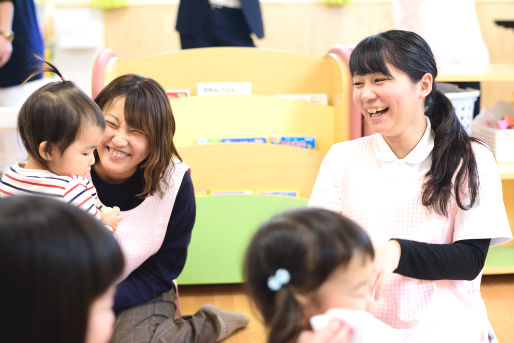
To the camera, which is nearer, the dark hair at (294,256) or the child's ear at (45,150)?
the dark hair at (294,256)

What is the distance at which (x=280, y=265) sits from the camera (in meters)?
0.94

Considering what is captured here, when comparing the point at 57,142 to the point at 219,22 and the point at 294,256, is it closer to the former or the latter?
the point at 294,256

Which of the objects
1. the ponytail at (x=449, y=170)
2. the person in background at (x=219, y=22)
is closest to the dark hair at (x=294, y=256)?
the ponytail at (x=449, y=170)

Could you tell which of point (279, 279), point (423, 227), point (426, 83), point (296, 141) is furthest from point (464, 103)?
point (279, 279)

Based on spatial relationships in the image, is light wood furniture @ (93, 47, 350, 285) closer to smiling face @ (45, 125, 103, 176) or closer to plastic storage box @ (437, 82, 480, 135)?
plastic storage box @ (437, 82, 480, 135)

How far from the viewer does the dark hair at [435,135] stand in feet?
4.66

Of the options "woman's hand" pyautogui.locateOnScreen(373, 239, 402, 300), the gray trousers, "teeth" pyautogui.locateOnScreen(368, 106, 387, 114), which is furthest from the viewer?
the gray trousers

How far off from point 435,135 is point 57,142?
2.62 ft

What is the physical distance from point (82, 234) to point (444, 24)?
2217mm

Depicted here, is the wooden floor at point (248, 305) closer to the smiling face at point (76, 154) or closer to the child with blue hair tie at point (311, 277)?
the smiling face at point (76, 154)

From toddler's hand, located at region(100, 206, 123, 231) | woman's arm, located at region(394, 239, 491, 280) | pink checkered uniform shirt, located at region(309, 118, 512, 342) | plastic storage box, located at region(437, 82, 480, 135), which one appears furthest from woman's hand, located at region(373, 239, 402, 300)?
plastic storage box, located at region(437, 82, 480, 135)

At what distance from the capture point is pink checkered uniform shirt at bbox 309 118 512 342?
56.1 inches

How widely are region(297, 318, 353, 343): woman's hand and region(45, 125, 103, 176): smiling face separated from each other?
2.24 feet

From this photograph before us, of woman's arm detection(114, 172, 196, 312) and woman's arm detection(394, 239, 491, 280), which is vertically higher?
woman's arm detection(394, 239, 491, 280)
